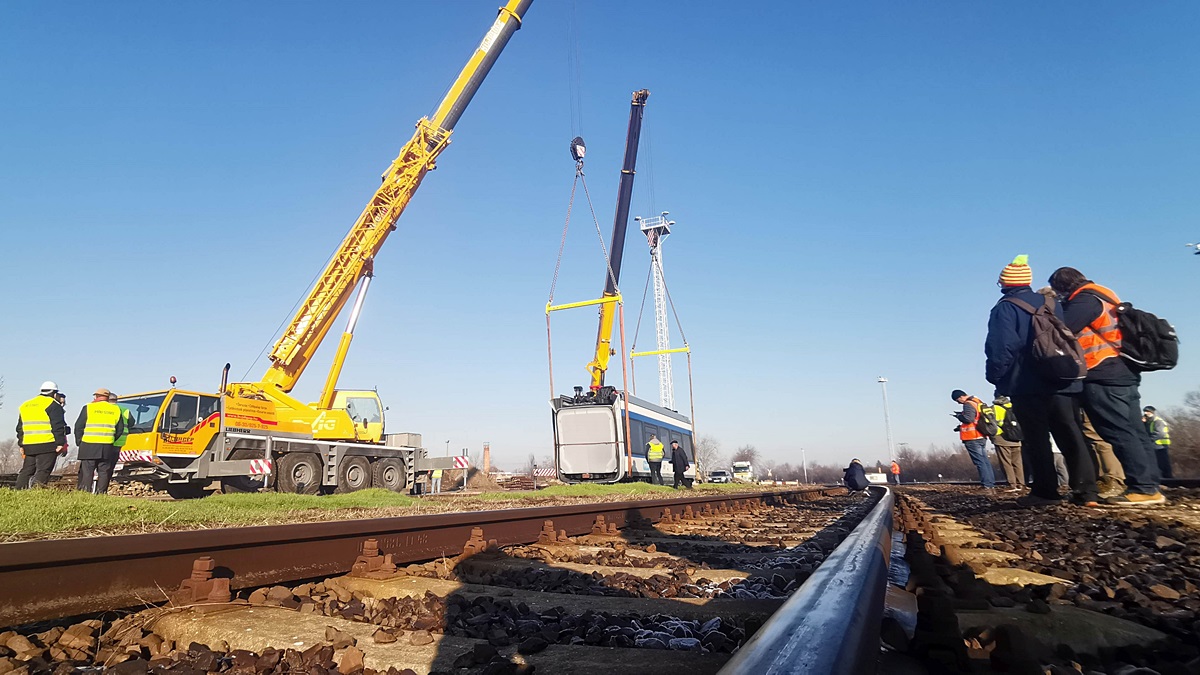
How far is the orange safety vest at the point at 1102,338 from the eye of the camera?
4859 millimetres

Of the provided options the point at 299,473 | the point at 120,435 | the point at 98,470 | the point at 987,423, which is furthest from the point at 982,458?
the point at 98,470

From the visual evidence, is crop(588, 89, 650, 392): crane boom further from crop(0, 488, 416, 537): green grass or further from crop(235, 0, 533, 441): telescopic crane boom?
crop(0, 488, 416, 537): green grass

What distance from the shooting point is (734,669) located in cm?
84

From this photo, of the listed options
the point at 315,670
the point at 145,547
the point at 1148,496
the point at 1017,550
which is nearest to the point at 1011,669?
the point at 315,670

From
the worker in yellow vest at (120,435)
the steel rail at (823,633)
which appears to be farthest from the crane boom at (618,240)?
the steel rail at (823,633)

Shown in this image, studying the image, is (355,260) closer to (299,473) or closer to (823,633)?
(299,473)

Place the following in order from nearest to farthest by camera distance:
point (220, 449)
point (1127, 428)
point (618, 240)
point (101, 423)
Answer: point (1127, 428) < point (101, 423) < point (220, 449) < point (618, 240)

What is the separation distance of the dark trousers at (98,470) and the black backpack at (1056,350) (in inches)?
466

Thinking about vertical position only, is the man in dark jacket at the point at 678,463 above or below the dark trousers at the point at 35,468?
below

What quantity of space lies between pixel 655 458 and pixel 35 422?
510 inches

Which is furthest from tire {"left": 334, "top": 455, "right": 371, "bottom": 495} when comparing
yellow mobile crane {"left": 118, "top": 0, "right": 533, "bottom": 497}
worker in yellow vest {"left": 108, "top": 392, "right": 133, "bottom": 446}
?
worker in yellow vest {"left": 108, "top": 392, "right": 133, "bottom": 446}

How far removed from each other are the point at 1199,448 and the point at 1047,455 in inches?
785

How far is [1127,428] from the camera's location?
4.68 metres

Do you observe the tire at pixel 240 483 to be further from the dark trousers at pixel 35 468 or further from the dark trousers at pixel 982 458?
the dark trousers at pixel 982 458
